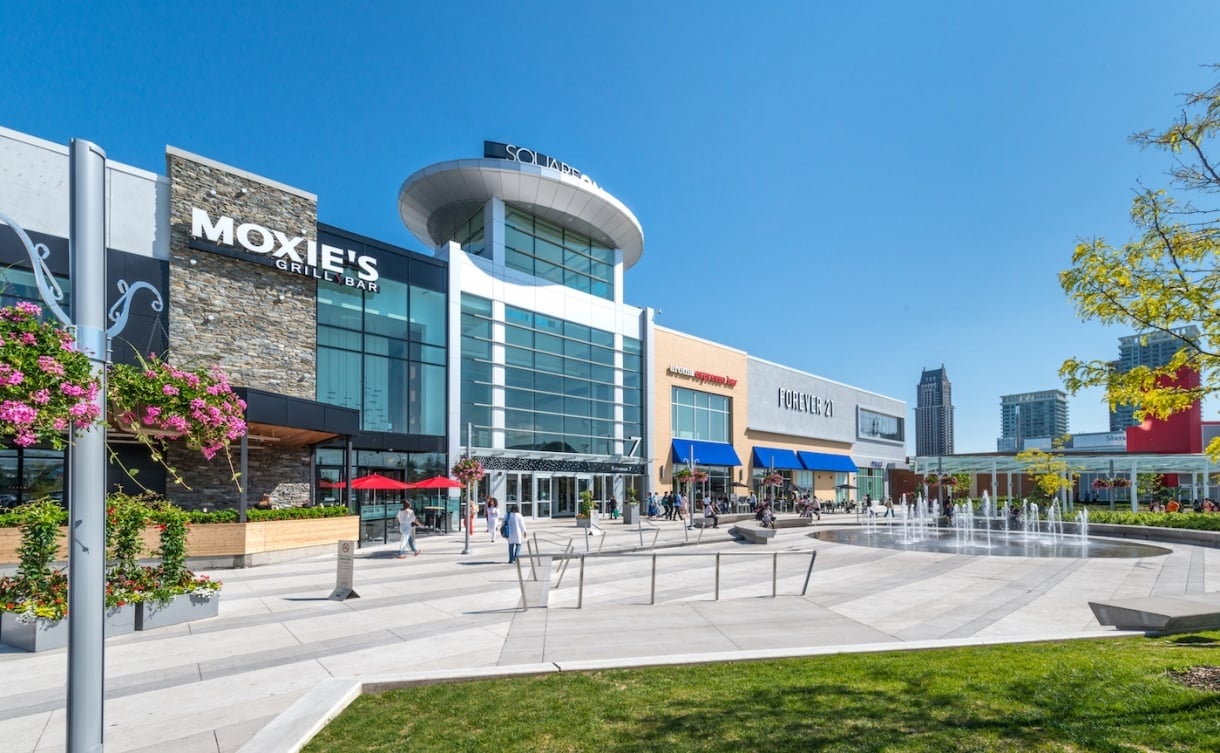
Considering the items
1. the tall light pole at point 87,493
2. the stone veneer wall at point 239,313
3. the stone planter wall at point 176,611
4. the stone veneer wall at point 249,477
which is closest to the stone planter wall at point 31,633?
the stone planter wall at point 176,611

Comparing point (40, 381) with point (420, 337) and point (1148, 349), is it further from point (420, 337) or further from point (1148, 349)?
point (1148, 349)

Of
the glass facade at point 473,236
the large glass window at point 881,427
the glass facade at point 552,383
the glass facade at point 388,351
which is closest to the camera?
the glass facade at point 388,351

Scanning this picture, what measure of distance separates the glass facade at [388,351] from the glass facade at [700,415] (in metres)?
18.7

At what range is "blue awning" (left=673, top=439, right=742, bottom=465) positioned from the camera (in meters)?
44.4

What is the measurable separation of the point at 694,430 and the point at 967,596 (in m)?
34.3

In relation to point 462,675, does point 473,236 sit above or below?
above

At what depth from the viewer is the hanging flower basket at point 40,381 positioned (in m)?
3.60

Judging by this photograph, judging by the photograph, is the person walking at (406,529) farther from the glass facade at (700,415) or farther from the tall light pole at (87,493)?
the glass facade at (700,415)

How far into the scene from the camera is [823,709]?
19.0 ft

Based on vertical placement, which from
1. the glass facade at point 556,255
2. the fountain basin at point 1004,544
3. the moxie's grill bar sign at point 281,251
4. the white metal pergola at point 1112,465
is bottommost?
the fountain basin at point 1004,544

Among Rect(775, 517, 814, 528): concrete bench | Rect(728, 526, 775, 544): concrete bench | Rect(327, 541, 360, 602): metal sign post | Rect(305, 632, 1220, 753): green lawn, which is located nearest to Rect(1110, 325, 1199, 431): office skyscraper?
Rect(305, 632, 1220, 753): green lawn

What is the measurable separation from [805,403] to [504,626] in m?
52.2

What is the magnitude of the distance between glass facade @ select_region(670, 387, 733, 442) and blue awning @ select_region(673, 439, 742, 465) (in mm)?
544

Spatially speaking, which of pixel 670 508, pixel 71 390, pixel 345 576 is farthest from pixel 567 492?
pixel 71 390
